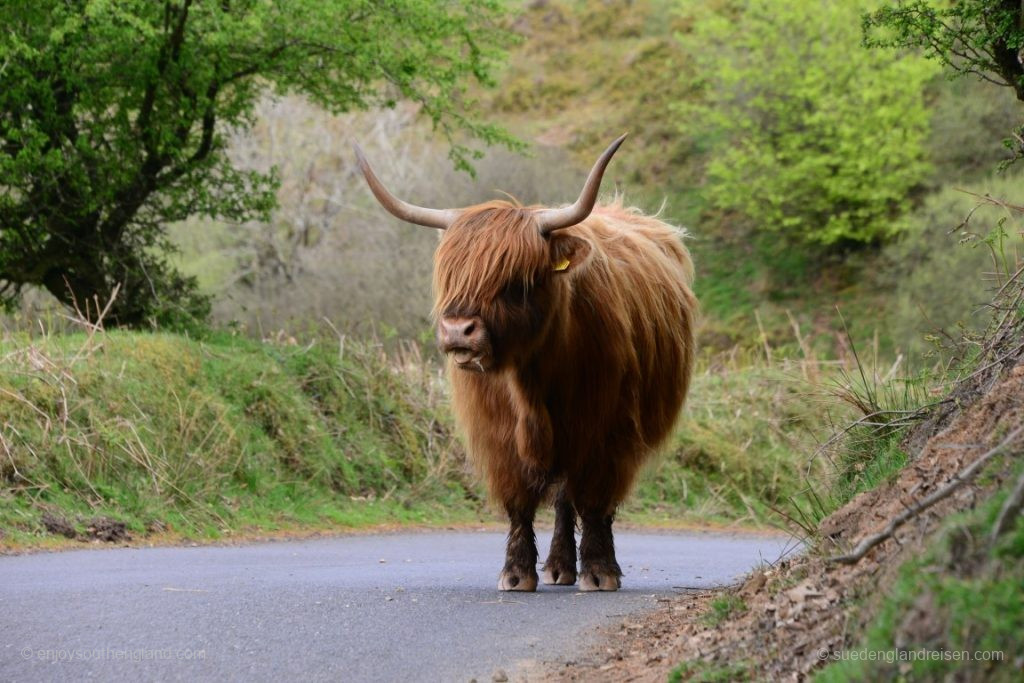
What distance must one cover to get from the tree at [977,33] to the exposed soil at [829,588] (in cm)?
151

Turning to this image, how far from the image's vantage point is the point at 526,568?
7.62 metres

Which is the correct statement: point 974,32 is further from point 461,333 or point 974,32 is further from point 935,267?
point 935,267

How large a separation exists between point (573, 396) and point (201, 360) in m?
6.74

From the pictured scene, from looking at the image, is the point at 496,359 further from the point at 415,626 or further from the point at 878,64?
the point at 878,64

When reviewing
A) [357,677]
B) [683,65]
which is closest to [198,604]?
[357,677]

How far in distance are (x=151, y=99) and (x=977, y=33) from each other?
405 inches

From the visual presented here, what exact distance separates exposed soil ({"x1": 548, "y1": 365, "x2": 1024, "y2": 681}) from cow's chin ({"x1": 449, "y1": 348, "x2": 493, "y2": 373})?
166cm

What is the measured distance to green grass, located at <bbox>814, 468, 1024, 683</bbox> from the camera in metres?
2.80

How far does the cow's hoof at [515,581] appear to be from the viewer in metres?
7.57

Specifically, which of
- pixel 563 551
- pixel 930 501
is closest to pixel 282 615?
pixel 563 551

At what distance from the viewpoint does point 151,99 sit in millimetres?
14352

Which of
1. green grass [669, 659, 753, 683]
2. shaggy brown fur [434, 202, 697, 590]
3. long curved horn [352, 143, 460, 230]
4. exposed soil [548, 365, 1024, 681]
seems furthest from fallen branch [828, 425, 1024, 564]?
long curved horn [352, 143, 460, 230]

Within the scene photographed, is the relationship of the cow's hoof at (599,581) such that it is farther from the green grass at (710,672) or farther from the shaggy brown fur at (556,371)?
the green grass at (710,672)

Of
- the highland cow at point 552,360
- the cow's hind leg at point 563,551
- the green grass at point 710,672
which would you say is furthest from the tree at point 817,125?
the green grass at point 710,672
